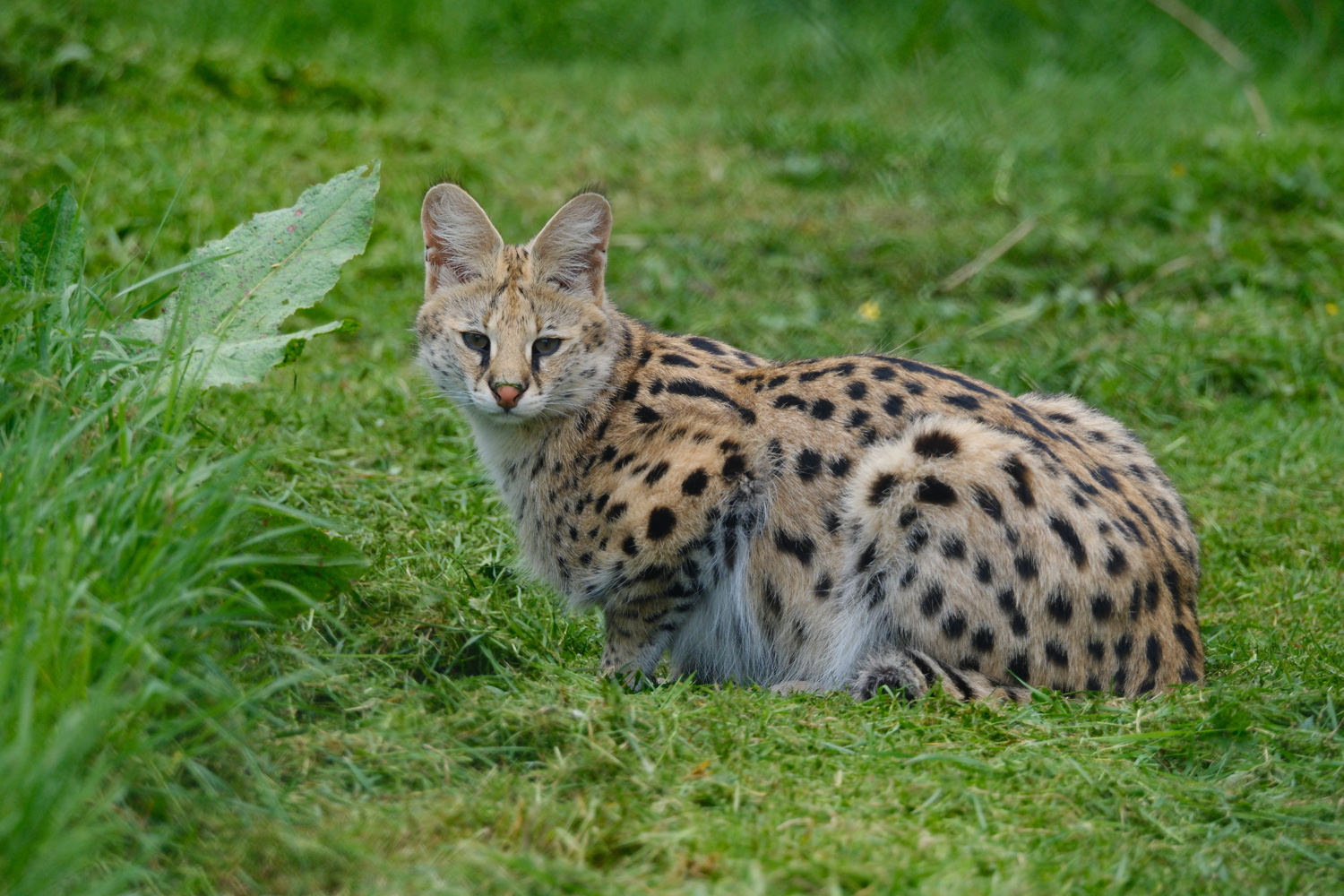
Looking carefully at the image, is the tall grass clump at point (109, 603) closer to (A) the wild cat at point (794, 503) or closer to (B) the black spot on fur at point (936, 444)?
(A) the wild cat at point (794, 503)

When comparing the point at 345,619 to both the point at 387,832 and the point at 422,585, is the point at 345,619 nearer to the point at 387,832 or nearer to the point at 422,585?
the point at 422,585

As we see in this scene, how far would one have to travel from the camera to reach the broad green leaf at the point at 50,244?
452 centimetres

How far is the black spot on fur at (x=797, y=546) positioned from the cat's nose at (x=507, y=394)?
112 cm

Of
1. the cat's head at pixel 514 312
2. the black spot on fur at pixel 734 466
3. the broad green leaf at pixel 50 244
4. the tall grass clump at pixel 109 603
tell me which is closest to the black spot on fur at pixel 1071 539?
the black spot on fur at pixel 734 466

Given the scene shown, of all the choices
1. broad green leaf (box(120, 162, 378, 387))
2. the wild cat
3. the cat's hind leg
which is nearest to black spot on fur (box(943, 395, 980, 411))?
the wild cat

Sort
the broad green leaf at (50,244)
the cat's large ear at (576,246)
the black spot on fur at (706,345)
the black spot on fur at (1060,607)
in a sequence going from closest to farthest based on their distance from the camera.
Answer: the broad green leaf at (50,244), the black spot on fur at (1060,607), the cat's large ear at (576,246), the black spot on fur at (706,345)

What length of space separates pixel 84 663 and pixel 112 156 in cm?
632

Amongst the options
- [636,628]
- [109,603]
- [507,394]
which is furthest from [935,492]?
[109,603]

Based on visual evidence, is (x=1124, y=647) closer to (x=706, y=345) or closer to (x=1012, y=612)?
(x=1012, y=612)

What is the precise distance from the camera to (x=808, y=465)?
16.2ft

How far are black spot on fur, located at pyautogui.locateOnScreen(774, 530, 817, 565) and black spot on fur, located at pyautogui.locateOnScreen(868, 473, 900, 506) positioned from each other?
282 mm

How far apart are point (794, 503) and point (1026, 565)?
2.86 feet

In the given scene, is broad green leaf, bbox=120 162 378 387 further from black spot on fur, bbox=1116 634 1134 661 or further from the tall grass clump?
black spot on fur, bbox=1116 634 1134 661

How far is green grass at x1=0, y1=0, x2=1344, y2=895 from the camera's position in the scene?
133 inches
